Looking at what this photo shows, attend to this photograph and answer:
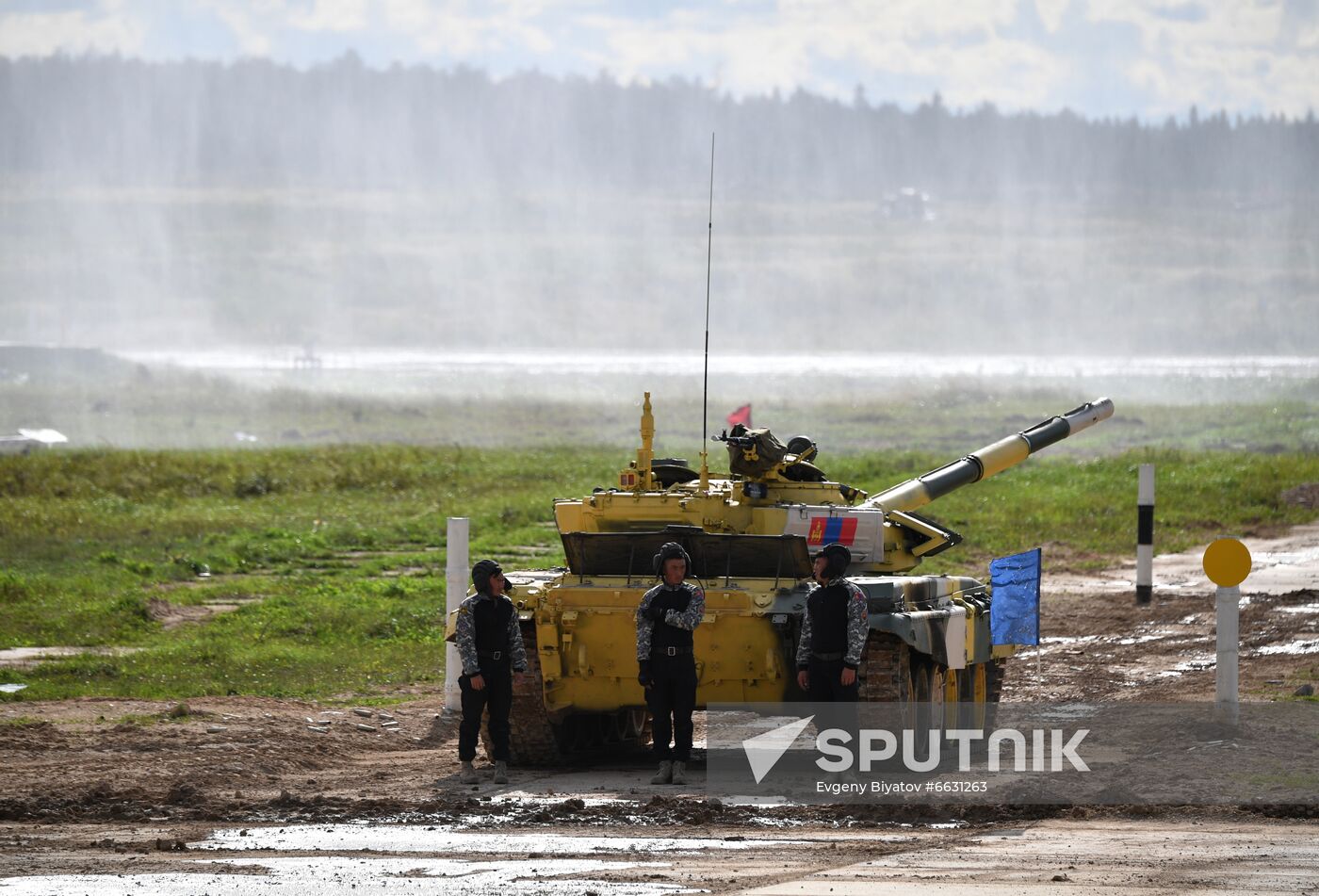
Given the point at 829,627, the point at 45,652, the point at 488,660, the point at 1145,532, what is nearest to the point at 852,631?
the point at 829,627

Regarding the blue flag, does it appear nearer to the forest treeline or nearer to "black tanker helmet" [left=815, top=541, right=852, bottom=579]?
"black tanker helmet" [left=815, top=541, right=852, bottom=579]

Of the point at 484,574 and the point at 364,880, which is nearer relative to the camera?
the point at 364,880

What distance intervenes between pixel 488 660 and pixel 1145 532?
10918mm

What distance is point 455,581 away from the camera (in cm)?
1672

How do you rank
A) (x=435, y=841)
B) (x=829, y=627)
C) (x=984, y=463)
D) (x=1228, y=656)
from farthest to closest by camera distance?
(x=984, y=463)
(x=1228, y=656)
(x=829, y=627)
(x=435, y=841)

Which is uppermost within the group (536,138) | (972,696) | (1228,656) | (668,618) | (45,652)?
(536,138)

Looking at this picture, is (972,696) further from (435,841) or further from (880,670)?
(435,841)

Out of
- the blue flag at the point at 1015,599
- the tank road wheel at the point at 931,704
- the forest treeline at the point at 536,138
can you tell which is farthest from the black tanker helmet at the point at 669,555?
the forest treeline at the point at 536,138

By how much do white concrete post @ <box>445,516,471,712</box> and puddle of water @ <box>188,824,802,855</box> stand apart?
4.91 meters

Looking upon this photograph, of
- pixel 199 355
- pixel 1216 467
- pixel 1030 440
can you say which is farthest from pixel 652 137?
pixel 1030 440

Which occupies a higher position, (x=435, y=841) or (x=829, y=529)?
(x=829, y=529)

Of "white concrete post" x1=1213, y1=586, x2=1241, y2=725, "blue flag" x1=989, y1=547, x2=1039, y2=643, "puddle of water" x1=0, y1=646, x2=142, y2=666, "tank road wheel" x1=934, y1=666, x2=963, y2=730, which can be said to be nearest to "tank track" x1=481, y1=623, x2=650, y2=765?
"tank road wheel" x1=934, y1=666, x2=963, y2=730

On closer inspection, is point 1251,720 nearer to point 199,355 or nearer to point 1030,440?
point 1030,440

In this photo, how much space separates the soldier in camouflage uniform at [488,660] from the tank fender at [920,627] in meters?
2.41
